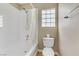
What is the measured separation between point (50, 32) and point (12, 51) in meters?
0.42

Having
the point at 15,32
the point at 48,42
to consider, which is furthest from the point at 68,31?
the point at 15,32

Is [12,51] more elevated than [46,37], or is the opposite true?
[46,37]

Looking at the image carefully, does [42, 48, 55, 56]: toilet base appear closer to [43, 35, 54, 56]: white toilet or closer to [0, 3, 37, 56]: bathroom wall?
[43, 35, 54, 56]: white toilet

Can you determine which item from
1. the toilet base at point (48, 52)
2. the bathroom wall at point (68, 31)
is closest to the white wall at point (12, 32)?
the toilet base at point (48, 52)

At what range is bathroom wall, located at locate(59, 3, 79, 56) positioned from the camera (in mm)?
1185

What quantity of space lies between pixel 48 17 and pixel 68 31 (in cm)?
26

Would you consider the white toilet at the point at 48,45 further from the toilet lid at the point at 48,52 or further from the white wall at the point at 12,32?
the white wall at the point at 12,32

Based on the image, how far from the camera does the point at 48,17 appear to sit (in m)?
1.24

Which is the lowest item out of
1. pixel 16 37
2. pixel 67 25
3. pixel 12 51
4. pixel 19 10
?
pixel 12 51

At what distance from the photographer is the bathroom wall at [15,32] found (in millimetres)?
1251

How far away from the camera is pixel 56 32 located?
1220 millimetres

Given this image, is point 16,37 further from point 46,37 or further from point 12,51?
point 46,37

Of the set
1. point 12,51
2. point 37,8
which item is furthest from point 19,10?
point 12,51

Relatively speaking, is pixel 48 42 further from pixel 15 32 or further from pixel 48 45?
pixel 15 32
